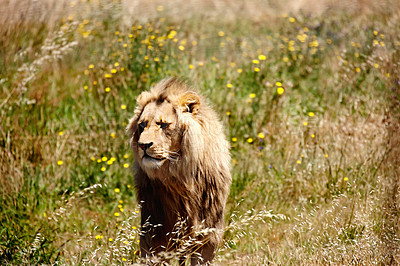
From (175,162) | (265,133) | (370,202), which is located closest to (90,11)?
(265,133)

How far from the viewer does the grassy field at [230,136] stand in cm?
387

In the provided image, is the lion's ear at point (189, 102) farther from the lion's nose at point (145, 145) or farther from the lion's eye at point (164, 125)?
the lion's nose at point (145, 145)

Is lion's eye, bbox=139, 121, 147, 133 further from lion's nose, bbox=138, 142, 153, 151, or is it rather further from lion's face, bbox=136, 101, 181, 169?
lion's nose, bbox=138, 142, 153, 151

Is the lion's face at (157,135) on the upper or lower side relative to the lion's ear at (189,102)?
lower

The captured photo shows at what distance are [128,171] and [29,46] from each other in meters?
2.14

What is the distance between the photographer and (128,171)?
5.25 metres

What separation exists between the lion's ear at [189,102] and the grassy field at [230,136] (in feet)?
2.73

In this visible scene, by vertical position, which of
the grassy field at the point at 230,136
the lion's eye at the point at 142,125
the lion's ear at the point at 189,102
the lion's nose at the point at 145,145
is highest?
the lion's ear at the point at 189,102

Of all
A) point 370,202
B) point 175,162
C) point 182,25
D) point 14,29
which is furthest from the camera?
point 182,25

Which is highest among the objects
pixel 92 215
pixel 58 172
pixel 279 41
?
pixel 279 41

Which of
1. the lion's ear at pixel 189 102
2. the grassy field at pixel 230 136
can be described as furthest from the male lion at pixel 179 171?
the grassy field at pixel 230 136

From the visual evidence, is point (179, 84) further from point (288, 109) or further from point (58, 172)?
point (288, 109)

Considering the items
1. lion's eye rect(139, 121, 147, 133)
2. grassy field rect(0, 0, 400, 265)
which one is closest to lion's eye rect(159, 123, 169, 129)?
lion's eye rect(139, 121, 147, 133)

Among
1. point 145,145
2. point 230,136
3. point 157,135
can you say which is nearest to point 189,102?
point 157,135
